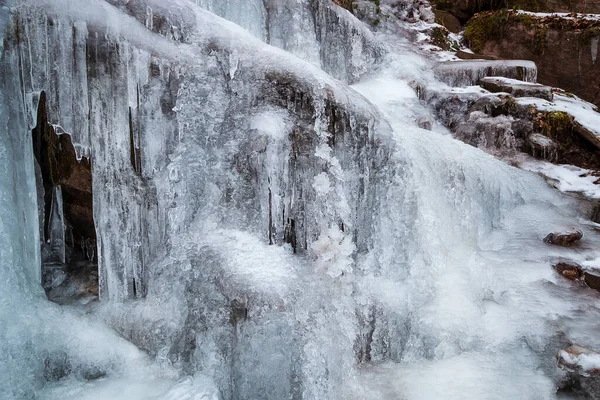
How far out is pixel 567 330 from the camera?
13.9 feet

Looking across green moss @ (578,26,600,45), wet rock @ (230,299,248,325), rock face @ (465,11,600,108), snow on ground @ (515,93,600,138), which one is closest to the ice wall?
snow on ground @ (515,93,600,138)

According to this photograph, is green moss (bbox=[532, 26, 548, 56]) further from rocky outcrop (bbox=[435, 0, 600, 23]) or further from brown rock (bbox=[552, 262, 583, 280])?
brown rock (bbox=[552, 262, 583, 280])

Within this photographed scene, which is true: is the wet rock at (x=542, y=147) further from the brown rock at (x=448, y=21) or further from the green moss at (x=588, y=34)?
the brown rock at (x=448, y=21)

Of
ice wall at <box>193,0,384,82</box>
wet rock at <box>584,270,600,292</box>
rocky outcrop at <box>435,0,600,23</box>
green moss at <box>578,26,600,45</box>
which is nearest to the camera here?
wet rock at <box>584,270,600,292</box>

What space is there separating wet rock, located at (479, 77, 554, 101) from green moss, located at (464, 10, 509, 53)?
313 cm

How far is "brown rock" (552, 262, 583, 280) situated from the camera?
5.03 metres

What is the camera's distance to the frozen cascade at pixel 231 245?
366cm

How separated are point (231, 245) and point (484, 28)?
9.92m

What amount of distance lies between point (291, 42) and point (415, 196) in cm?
381

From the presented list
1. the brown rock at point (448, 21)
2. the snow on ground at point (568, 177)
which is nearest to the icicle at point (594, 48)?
the brown rock at point (448, 21)

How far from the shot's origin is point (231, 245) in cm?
415

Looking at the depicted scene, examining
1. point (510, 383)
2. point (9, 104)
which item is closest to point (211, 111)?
point (9, 104)

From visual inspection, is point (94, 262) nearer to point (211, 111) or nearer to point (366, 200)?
point (211, 111)

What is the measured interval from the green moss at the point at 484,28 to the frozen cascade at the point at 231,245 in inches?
300
